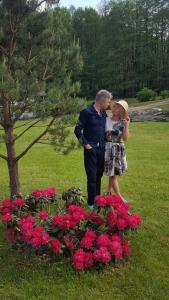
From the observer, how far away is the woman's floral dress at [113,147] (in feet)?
19.0

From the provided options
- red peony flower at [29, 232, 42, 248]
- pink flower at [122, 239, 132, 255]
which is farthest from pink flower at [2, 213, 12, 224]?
pink flower at [122, 239, 132, 255]

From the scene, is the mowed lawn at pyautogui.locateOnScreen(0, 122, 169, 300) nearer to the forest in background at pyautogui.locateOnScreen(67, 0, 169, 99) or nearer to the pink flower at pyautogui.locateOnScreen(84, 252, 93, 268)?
the pink flower at pyautogui.locateOnScreen(84, 252, 93, 268)

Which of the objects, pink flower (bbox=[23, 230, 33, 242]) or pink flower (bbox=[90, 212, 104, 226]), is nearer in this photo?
pink flower (bbox=[23, 230, 33, 242])

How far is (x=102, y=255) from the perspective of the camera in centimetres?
404

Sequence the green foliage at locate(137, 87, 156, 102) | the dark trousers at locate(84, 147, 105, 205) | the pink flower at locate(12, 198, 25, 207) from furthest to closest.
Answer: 1. the green foliage at locate(137, 87, 156, 102)
2. the dark trousers at locate(84, 147, 105, 205)
3. the pink flower at locate(12, 198, 25, 207)

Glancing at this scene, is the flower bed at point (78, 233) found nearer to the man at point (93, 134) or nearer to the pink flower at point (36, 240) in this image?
the pink flower at point (36, 240)

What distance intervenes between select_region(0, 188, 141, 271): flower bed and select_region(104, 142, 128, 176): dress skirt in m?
1.23

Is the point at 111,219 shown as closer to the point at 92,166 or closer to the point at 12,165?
the point at 92,166

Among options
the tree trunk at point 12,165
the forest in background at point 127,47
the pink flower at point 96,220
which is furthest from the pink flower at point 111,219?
the forest in background at point 127,47

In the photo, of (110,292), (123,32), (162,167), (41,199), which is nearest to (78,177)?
(162,167)

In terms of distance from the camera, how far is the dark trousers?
5605 mm

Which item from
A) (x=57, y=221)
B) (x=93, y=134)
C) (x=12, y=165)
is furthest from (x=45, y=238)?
(x=93, y=134)

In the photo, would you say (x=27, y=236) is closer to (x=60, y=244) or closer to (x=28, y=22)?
(x=60, y=244)

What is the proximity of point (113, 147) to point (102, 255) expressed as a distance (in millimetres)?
2045
